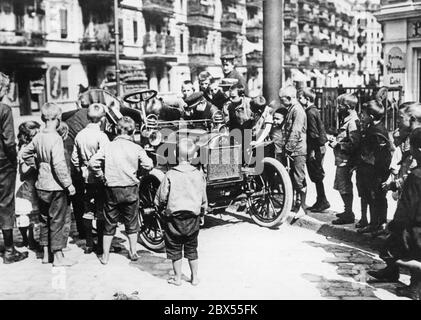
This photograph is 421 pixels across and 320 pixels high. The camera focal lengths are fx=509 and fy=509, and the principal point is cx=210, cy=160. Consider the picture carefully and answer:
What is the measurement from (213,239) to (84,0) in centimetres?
2796

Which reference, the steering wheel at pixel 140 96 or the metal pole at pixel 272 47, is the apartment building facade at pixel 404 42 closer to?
the metal pole at pixel 272 47

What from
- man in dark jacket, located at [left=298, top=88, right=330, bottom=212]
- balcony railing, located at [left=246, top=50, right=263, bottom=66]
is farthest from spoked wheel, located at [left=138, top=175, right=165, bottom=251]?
balcony railing, located at [left=246, top=50, right=263, bottom=66]

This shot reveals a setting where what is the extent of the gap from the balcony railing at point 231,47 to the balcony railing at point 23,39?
69.9ft

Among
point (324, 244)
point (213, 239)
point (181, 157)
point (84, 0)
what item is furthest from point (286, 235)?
point (84, 0)

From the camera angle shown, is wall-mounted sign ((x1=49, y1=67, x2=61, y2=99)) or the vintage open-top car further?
wall-mounted sign ((x1=49, y1=67, x2=61, y2=99))

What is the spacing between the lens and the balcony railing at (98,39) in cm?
3127

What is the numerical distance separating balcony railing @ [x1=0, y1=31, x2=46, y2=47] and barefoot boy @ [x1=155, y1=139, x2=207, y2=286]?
24073 millimetres

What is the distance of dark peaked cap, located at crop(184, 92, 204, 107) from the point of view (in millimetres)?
7363

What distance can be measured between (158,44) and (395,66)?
78.5ft

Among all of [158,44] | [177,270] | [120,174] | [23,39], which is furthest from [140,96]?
[158,44]

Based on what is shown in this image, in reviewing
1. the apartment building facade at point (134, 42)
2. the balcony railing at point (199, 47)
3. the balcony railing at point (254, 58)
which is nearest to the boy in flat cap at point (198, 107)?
the apartment building facade at point (134, 42)

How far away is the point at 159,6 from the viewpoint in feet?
122

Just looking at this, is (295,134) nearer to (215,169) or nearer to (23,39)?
(215,169)

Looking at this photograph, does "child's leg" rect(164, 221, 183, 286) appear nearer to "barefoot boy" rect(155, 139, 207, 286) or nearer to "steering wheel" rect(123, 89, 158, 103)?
"barefoot boy" rect(155, 139, 207, 286)
